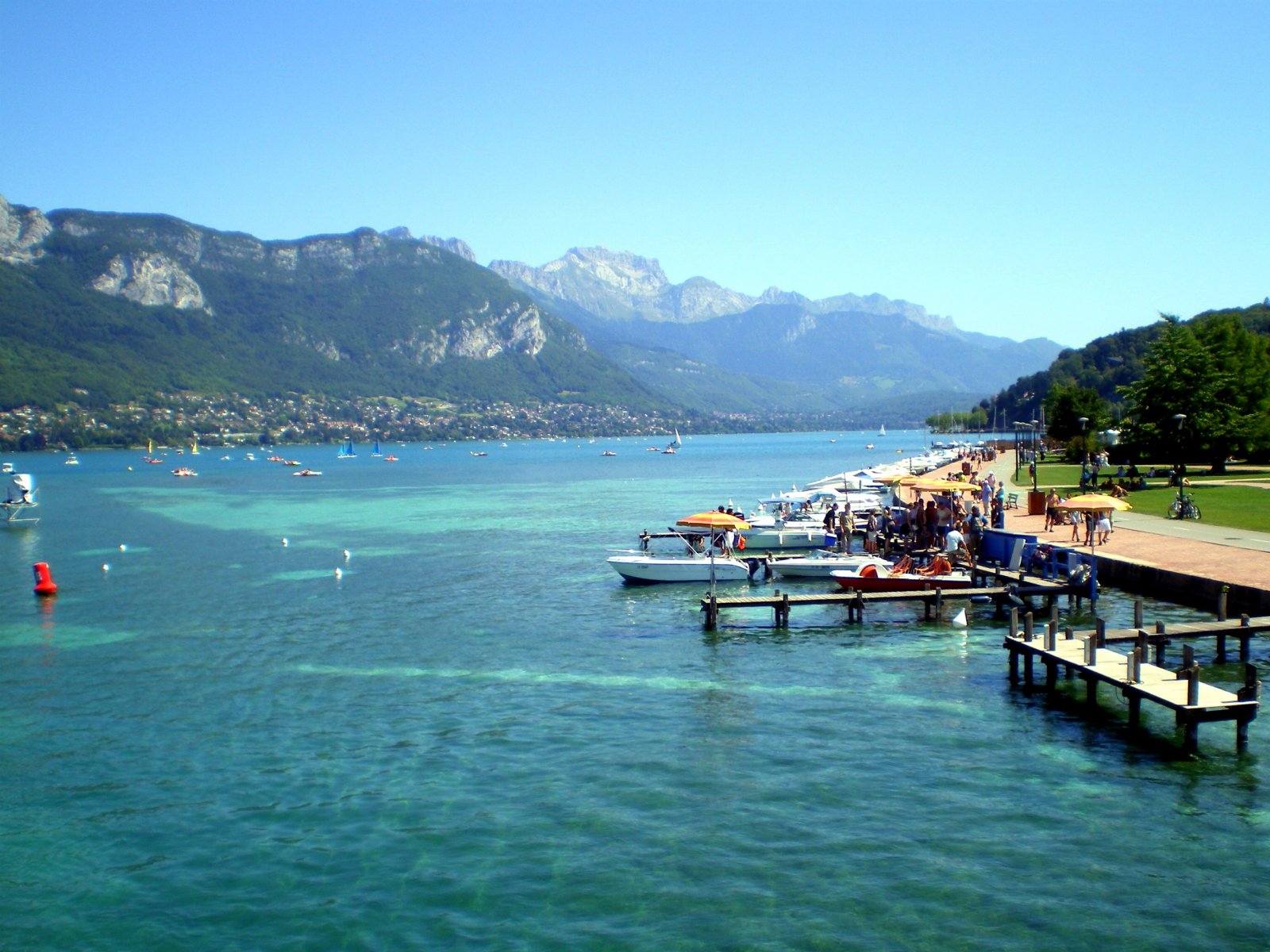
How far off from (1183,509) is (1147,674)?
24001 mm

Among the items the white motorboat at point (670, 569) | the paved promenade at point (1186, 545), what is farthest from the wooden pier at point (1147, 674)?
the white motorboat at point (670, 569)

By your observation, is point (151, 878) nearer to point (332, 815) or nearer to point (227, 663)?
point (332, 815)

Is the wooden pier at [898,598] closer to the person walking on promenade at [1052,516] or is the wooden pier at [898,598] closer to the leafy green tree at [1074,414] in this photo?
the person walking on promenade at [1052,516]

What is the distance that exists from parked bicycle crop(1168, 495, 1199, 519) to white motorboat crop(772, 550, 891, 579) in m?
12.0

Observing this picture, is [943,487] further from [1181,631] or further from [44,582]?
[44,582]

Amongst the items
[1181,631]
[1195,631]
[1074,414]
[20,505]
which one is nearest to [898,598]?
[1181,631]

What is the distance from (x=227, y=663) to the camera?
26.4 metres

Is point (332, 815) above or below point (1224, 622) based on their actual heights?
below

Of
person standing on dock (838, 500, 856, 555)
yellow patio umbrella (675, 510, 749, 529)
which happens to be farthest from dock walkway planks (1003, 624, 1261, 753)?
person standing on dock (838, 500, 856, 555)

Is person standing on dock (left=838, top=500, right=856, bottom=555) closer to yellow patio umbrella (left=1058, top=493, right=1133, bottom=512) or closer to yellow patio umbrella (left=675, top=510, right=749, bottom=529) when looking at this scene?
yellow patio umbrella (left=675, top=510, right=749, bottom=529)

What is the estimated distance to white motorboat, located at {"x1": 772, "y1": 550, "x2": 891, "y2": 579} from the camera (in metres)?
36.9

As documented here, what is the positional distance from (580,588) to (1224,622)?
68.0 ft

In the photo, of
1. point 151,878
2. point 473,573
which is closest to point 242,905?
point 151,878

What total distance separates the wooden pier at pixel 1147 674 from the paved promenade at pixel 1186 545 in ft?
17.5
